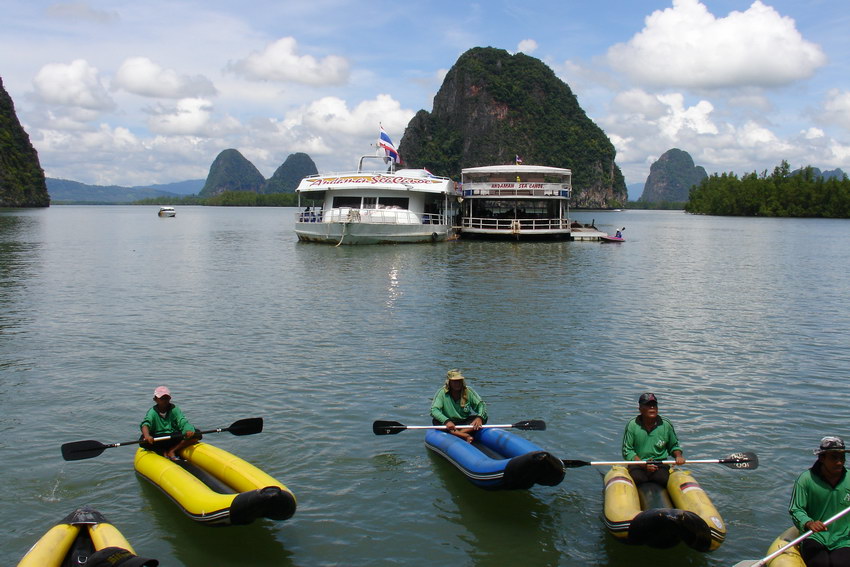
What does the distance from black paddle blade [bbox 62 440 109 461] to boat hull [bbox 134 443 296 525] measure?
53 centimetres

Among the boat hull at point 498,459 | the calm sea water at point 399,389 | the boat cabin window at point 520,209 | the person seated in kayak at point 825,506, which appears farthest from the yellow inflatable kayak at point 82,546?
the boat cabin window at point 520,209

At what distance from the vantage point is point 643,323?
62.4ft

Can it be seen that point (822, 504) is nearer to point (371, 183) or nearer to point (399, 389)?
point (399, 389)

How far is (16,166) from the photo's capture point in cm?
12556

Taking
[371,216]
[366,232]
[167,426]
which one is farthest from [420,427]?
[371,216]

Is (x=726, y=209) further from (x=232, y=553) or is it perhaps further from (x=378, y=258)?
(x=232, y=553)

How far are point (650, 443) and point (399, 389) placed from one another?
18.5 feet

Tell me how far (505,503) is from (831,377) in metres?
8.88

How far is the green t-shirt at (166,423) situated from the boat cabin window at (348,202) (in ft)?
112

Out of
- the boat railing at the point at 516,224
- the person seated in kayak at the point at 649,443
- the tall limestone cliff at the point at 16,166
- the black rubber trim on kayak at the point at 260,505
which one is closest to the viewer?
the black rubber trim on kayak at the point at 260,505

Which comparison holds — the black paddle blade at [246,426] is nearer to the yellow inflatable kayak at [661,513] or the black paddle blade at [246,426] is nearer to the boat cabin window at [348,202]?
the yellow inflatable kayak at [661,513]

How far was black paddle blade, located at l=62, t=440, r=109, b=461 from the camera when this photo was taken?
8.41m

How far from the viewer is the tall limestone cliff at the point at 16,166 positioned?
389 feet

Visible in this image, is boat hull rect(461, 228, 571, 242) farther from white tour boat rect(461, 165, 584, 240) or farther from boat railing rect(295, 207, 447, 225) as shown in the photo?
boat railing rect(295, 207, 447, 225)
